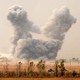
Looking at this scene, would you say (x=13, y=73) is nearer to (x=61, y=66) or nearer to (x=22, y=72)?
(x=22, y=72)

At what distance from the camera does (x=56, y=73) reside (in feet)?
280

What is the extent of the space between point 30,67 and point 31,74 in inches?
296

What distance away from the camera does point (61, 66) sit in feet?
296

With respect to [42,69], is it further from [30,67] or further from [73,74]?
[73,74]

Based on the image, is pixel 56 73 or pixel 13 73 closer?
pixel 56 73

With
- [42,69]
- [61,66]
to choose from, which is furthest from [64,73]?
[42,69]

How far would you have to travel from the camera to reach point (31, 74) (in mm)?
87125

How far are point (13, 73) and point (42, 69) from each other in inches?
386

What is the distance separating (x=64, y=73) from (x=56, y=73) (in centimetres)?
579

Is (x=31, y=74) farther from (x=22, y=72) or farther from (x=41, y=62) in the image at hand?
(x=41, y=62)

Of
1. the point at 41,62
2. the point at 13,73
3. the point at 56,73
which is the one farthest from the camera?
the point at 41,62

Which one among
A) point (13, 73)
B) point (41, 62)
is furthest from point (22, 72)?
point (41, 62)

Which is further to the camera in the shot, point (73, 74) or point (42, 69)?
point (42, 69)

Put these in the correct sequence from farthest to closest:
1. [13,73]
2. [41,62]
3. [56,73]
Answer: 1. [41,62]
2. [13,73]
3. [56,73]
